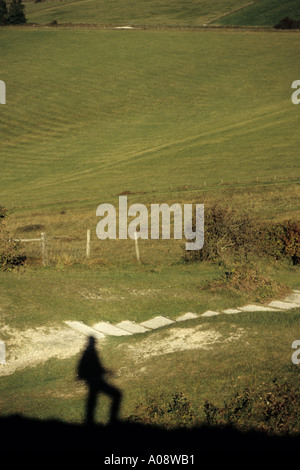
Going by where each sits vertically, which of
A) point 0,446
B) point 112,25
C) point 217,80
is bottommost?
point 0,446

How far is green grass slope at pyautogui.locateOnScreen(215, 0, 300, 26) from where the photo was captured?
96312 mm

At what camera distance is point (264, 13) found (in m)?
99.9

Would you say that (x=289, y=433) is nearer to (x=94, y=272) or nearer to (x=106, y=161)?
(x=94, y=272)

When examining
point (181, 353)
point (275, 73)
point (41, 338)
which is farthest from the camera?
point (275, 73)

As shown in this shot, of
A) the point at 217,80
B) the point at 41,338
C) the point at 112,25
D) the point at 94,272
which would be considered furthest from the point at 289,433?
the point at 112,25

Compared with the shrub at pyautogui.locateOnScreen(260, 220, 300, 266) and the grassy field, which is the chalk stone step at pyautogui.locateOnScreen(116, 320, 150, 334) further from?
the shrub at pyautogui.locateOnScreen(260, 220, 300, 266)

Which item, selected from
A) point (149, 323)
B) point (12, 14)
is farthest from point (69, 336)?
point (12, 14)

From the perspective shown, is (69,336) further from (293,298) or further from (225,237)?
(225,237)

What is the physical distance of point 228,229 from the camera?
70.4 feet

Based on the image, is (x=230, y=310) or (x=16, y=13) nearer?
(x=230, y=310)

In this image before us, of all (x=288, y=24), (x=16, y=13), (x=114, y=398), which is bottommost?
(x=114, y=398)

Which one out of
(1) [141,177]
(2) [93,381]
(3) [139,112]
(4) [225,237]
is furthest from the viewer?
(3) [139,112]

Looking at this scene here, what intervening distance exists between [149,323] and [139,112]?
198ft
